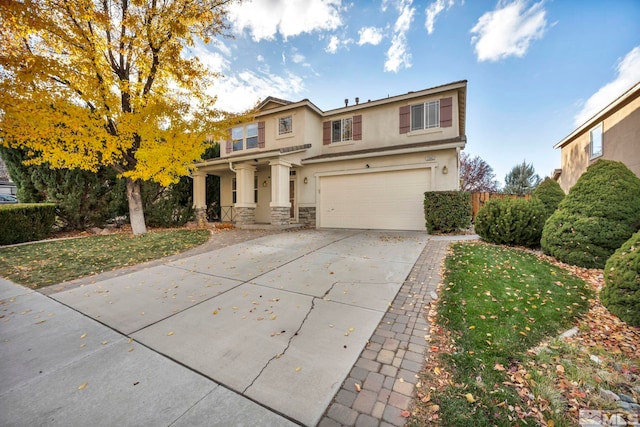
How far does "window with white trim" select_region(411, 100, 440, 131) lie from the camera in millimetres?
10953

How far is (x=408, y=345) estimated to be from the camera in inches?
104

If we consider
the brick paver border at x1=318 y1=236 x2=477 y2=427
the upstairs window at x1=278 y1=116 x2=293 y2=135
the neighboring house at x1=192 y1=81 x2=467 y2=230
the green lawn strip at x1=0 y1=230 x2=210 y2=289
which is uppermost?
the upstairs window at x1=278 y1=116 x2=293 y2=135

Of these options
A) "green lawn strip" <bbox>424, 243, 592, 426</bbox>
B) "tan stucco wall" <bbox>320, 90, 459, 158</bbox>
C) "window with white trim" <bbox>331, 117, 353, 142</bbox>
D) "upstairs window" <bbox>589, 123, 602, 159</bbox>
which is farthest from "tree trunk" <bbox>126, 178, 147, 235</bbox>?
"upstairs window" <bbox>589, 123, 602, 159</bbox>

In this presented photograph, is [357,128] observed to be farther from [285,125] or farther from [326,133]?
[285,125]

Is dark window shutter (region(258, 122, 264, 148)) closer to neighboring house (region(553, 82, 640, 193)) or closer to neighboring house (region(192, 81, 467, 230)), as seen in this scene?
neighboring house (region(192, 81, 467, 230))

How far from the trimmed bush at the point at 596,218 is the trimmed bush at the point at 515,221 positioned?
33.1 inches

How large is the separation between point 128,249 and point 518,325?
8.85 meters

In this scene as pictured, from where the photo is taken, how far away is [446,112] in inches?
420

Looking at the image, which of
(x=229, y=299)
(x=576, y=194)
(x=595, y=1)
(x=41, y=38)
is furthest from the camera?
(x=41, y=38)

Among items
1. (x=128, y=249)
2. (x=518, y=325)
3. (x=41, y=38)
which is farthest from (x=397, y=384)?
(x=41, y=38)

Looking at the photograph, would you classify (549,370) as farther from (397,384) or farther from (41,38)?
(41,38)

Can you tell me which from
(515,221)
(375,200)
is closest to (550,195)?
(515,221)

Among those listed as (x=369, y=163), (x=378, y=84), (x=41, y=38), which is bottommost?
(x=369, y=163)

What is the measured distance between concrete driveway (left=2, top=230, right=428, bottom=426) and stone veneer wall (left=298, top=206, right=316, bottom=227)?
615 centimetres
